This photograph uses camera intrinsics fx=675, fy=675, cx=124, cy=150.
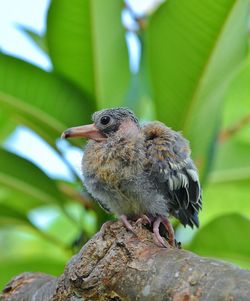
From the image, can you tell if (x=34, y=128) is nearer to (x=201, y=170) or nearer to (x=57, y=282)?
(x=201, y=170)

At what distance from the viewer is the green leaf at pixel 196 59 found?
8.40ft

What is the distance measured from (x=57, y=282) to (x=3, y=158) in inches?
55.5

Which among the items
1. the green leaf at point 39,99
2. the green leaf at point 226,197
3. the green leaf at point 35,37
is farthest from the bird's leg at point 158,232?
the green leaf at point 35,37

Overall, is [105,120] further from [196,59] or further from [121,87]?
[121,87]

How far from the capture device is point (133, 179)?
1.73m

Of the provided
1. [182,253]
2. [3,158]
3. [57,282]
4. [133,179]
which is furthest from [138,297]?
[3,158]

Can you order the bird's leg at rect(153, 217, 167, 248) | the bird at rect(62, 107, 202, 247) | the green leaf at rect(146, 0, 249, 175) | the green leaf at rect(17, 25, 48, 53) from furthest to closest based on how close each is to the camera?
the green leaf at rect(17, 25, 48, 53) → the green leaf at rect(146, 0, 249, 175) → the bird at rect(62, 107, 202, 247) → the bird's leg at rect(153, 217, 167, 248)

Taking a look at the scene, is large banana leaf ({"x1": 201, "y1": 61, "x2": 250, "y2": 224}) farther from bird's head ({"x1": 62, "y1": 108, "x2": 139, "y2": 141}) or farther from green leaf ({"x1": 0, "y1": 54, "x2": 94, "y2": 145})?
bird's head ({"x1": 62, "y1": 108, "x2": 139, "y2": 141})

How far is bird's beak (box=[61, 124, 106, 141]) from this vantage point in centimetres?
190

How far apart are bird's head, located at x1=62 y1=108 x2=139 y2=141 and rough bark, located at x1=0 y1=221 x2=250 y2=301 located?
43cm

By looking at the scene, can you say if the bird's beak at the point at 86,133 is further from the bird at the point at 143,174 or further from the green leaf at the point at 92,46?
the green leaf at the point at 92,46

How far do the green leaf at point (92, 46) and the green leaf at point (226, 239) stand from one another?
664 millimetres

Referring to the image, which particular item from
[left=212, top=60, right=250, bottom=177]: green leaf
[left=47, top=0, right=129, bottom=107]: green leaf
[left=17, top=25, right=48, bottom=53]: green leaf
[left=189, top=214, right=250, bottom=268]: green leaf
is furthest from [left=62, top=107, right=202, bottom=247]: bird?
[left=17, top=25, right=48, bottom=53]: green leaf

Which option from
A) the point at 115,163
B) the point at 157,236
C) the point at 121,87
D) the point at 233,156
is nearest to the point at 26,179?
the point at 121,87
